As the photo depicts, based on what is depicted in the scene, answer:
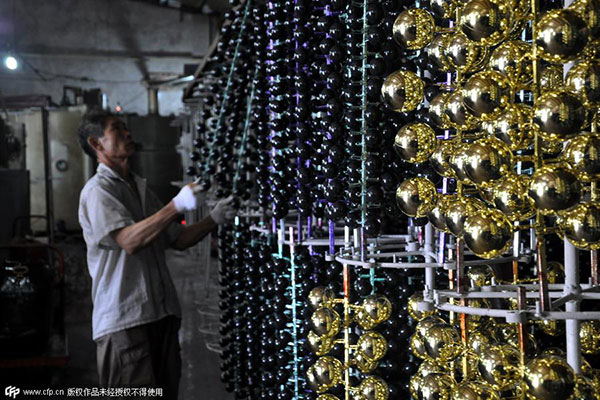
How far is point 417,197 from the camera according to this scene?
140 centimetres

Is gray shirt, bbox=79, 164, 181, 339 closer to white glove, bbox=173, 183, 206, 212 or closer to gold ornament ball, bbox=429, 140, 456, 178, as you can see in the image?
white glove, bbox=173, 183, 206, 212

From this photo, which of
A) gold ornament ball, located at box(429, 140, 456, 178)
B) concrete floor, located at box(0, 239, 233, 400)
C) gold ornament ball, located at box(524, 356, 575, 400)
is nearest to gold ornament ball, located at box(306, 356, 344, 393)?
gold ornament ball, located at box(429, 140, 456, 178)

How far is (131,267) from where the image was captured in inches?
127

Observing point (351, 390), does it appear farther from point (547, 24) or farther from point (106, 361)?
point (106, 361)

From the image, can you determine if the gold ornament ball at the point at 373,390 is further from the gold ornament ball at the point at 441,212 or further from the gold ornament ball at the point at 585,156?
the gold ornament ball at the point at 585,156

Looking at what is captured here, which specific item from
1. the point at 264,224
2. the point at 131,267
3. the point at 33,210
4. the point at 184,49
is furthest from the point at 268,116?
the point at 184,49

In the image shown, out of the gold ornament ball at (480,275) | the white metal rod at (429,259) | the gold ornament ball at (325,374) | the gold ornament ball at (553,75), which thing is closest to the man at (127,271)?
the gold ornament ball at (325,374)

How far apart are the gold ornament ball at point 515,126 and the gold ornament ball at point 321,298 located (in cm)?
82

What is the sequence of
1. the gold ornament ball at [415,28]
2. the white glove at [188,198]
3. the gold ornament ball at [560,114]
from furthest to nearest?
the white glove at [188,198] → the gold ornament ball at [415,28] → the gold ornament ball at [560,114]

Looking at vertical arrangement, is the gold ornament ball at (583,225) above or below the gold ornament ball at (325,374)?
above

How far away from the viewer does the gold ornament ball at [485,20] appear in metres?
1.14

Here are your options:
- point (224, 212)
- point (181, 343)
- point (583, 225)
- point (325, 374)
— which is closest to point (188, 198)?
point (224, 212)

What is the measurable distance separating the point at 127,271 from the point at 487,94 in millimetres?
2403

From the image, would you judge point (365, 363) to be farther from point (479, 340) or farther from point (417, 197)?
point (417, 197)
